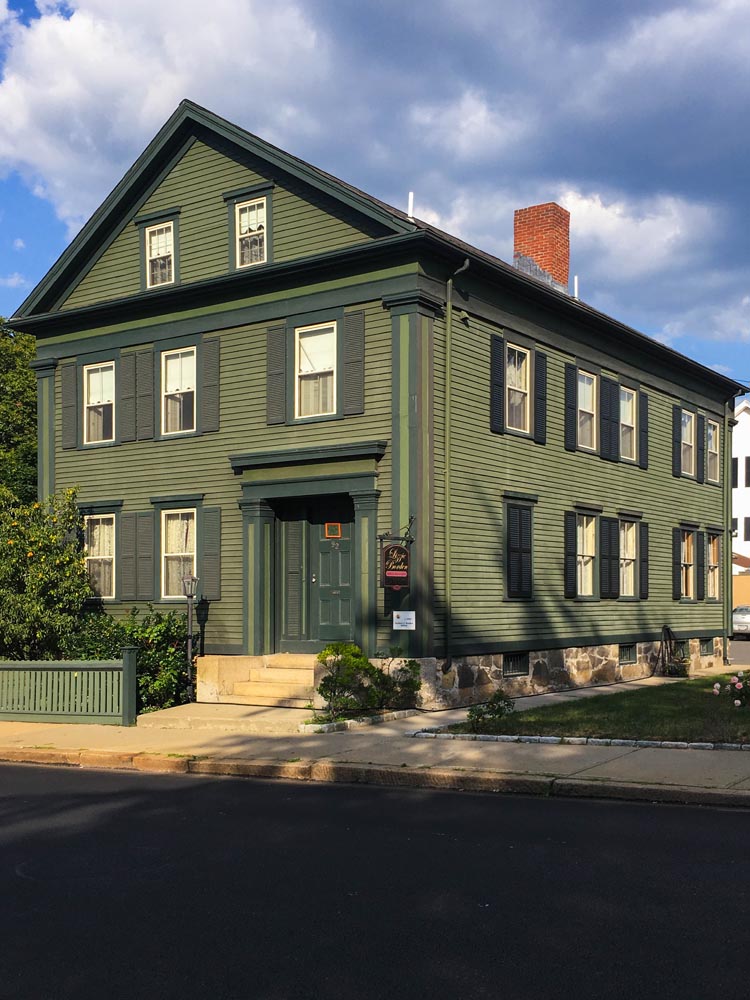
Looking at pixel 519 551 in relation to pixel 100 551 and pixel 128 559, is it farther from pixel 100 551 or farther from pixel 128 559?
pixel 100 551

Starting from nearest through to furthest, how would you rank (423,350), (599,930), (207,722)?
(599,930) < (207,722) < (423,350)

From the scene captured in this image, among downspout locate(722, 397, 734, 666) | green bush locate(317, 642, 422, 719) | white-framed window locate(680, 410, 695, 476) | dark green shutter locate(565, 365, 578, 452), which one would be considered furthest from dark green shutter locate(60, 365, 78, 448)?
downspout locate(722, 397, 734, 666)

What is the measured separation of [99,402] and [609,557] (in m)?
10.7

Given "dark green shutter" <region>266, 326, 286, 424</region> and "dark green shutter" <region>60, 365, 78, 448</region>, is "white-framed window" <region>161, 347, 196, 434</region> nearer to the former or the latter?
"dark green shutter" <region>266, 326, 286, 424</region>

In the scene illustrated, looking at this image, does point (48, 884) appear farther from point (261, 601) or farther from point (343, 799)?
point (261, 601)

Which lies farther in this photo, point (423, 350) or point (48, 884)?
point (423, 350)

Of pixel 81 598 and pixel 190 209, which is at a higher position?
pixel 190 209

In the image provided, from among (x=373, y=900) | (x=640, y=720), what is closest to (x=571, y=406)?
(x=640, y=720)

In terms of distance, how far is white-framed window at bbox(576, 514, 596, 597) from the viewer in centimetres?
2225

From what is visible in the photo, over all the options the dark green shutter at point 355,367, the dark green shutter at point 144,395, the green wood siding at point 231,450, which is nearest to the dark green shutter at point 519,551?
the green wood siding at point 231,450

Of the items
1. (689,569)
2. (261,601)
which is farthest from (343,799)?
(689,569)

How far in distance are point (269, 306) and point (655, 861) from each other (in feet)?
45.0

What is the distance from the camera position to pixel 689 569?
27328mm

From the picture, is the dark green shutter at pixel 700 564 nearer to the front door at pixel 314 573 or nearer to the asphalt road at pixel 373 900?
the front door at pixel 314 573
